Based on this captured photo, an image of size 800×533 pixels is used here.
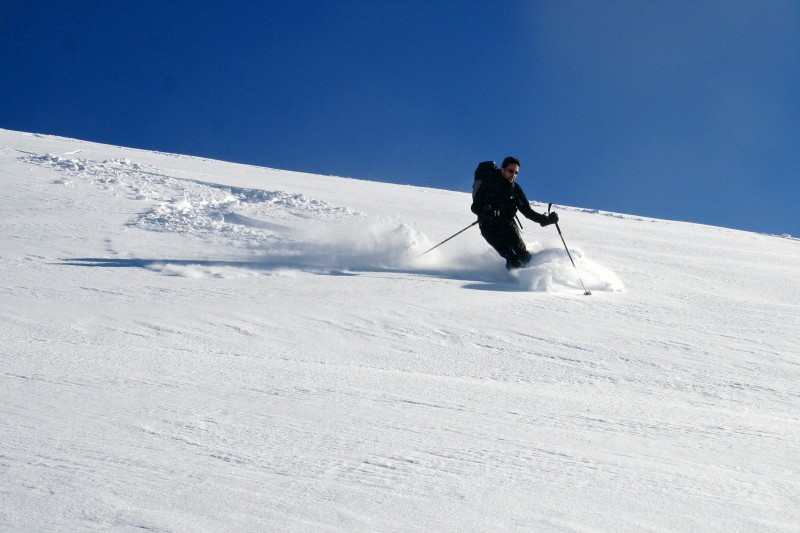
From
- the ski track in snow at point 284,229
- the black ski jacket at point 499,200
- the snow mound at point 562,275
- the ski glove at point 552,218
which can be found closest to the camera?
the snow mound at point 562,275

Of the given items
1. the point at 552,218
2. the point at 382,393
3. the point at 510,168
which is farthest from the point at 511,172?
the point at 382,393

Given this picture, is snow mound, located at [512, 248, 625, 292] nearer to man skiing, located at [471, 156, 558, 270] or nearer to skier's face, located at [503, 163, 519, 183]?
man skiing, located at [471, 156, 558, 270]

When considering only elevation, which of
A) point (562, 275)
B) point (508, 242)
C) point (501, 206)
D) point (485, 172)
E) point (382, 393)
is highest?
point (485, 172)

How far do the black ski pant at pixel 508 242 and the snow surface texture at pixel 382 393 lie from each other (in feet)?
0.62

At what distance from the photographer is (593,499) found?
86.4 inches

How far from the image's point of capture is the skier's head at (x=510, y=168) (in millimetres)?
8305

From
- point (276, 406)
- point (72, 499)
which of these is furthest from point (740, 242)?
point (72, 499)

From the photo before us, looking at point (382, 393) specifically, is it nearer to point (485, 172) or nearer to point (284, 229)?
point (485, 172)

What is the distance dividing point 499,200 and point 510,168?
0.41m

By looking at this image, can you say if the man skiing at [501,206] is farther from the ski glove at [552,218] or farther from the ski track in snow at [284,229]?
the ski track in snow at [284,229]

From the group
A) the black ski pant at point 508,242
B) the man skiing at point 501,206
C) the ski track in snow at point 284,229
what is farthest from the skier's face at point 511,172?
the ski track in snow at point 284,229

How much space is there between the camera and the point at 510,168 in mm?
8336

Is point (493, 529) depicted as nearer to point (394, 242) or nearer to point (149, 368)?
point (149, 368)

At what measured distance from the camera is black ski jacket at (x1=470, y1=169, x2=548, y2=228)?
328 inches
